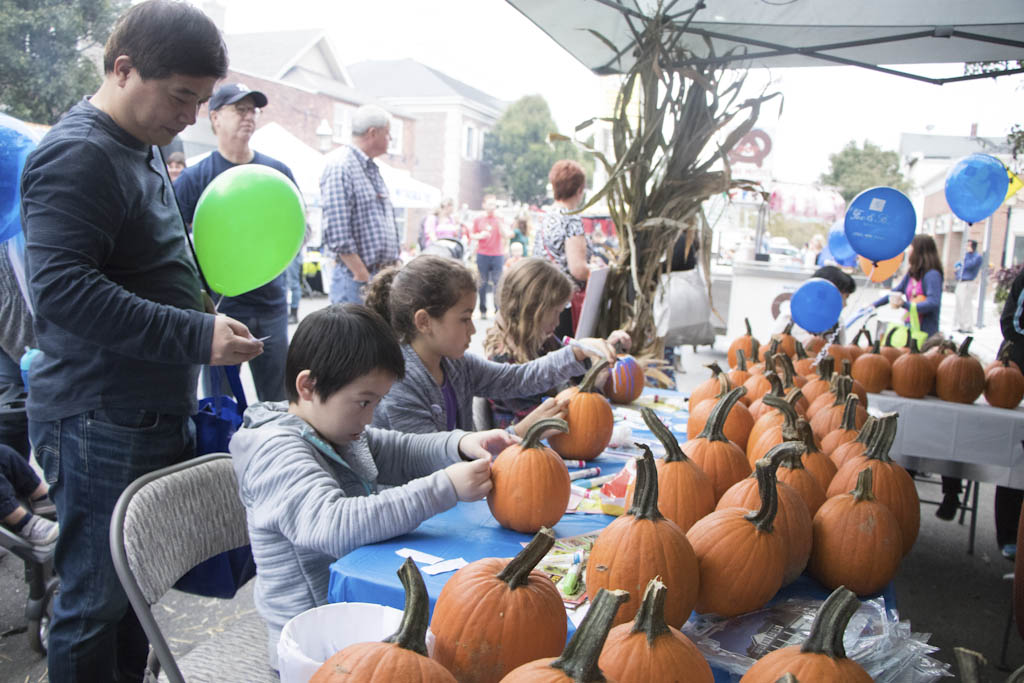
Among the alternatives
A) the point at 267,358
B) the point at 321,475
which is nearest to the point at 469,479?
the point at 321,475

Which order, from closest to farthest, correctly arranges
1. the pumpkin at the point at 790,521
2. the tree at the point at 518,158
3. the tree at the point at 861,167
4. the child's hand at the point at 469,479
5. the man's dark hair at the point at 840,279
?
the pumpkin at the point at 790,521 < the child's hand at the point at 469,479 < the man's dark hair at the point at 840,279 < the tree at the point at 861,167 < the tree at the point at 518,158

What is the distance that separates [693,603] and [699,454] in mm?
573

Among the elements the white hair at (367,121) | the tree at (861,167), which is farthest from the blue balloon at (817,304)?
the tree at (861,167)

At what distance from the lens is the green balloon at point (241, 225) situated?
2.11 m

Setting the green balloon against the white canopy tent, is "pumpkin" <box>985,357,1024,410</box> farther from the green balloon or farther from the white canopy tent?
the green balloon

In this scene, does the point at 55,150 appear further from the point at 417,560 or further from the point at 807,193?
the point at 807,193

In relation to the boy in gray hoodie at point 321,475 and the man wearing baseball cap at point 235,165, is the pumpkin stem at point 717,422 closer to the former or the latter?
the boy in gray hoodie at point 321,475

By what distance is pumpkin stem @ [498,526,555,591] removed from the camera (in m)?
0.99

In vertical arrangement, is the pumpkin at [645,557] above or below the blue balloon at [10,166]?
below

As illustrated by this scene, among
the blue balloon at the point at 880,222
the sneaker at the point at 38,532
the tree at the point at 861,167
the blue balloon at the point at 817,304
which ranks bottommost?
the sneaker at the point at 38,532

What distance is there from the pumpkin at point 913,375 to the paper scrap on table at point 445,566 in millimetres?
3473

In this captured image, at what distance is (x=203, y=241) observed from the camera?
6.97 feet

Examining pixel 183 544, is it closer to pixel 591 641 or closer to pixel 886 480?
pixel 591 641

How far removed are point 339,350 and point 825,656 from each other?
1141 millimetres
